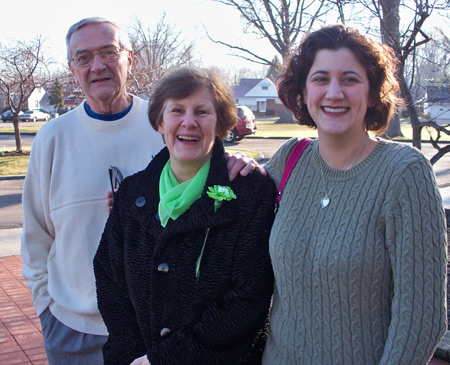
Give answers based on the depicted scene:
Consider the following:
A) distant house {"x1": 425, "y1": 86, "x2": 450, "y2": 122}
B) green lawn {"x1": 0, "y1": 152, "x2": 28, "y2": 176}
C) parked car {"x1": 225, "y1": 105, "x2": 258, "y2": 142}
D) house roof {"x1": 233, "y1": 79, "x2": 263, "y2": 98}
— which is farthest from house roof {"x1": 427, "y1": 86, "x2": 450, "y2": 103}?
house roof {"x1": 233, "y1": 79, "x2": 263, "y2": 98}

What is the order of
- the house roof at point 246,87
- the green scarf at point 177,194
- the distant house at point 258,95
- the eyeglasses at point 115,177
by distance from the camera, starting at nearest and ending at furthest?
the green scarf at point 177,194 → the eyeglasses at point 115,177 → the distant house at point 258,95 → the house roof at point 246,87

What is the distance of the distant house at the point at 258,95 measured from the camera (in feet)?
249

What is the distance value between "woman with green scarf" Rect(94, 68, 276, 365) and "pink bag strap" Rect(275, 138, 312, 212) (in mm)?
56

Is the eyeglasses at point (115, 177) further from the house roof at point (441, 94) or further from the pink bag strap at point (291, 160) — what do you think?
the house roof at point (441, 94)

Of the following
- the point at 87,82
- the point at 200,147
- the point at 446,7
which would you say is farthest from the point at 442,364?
the point at 446,7

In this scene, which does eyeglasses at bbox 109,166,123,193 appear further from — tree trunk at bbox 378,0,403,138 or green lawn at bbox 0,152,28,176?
green lawn at bbox 0,152,28,176

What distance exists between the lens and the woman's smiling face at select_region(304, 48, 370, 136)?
6.70 ft

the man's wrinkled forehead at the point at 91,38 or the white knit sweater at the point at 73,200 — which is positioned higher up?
the man's wrinkled forehead at the point at 91,38

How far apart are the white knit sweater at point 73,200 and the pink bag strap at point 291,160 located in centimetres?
80

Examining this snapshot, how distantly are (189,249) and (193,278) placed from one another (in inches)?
4.9

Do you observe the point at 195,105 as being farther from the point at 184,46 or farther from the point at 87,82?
the point at 184,46

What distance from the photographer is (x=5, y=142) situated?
25.0 m

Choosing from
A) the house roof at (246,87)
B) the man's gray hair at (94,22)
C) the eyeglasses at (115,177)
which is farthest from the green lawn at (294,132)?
the house roof at (246,87)

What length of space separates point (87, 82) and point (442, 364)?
310 cm
